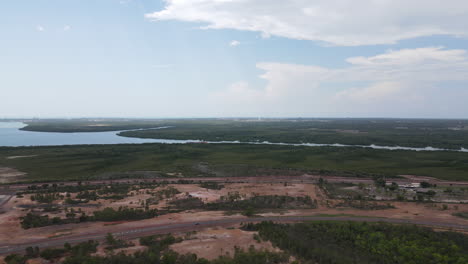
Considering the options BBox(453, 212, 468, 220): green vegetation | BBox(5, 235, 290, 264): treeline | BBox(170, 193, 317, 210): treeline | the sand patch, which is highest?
BBox(5, 235, 290, 264): treeline

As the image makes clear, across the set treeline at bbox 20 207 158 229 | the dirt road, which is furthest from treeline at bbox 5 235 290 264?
treeline at bbox 20 207 158 229

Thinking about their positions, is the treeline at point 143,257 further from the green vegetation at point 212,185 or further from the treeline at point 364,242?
the green vegetation at point 212,185

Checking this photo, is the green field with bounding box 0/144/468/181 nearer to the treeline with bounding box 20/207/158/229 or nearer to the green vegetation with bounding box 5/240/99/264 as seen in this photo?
the treeline with bounding box 20/207/158/229

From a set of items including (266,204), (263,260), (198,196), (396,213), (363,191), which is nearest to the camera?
(263,260)

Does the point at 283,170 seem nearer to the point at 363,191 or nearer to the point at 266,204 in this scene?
the point at 363,191

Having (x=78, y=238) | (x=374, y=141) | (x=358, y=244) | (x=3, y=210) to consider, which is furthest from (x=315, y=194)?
(x=374, y=141)

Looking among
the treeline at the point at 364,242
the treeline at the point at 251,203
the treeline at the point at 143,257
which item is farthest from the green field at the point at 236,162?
the treeline at the point at 143,257
